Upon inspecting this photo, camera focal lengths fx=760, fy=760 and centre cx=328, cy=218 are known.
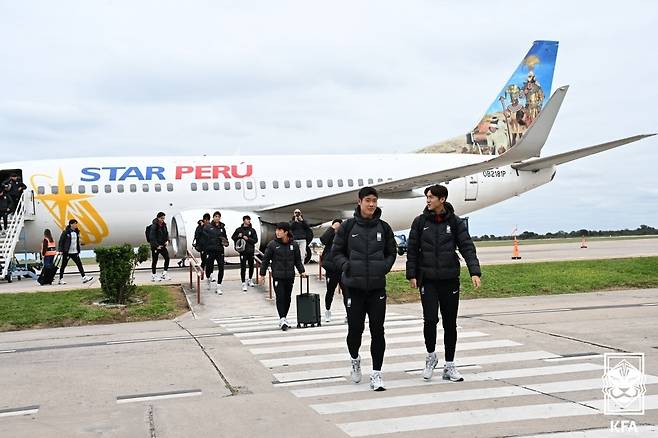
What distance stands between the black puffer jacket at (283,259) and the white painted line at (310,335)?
33.5 inches

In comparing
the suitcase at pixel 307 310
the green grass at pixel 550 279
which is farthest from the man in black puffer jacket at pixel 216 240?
the suitcase at pixel 307 310

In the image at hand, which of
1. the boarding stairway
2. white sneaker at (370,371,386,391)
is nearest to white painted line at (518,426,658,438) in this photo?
white sneaker at (370,371,386,391)

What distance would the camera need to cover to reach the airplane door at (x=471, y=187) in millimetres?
27891

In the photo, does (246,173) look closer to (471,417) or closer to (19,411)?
(19,411)

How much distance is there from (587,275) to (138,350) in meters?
11.2

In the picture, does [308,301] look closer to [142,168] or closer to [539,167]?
[142,168]

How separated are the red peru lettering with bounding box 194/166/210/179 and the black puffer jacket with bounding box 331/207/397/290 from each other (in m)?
17.8

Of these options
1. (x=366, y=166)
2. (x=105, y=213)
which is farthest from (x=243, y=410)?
(x=366, y=166)

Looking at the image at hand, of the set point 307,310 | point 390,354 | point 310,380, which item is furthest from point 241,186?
point 310,380

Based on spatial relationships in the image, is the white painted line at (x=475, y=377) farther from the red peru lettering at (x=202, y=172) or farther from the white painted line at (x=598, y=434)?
the red peru lettering at (x=202, y=172)

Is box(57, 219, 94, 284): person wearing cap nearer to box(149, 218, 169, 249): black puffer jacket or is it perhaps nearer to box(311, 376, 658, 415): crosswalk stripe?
box(149, 218, 169, 249): black puffer jacket

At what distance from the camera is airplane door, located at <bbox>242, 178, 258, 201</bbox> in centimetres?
2492

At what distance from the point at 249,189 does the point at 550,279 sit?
11.4m

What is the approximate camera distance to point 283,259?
36.9 ft
